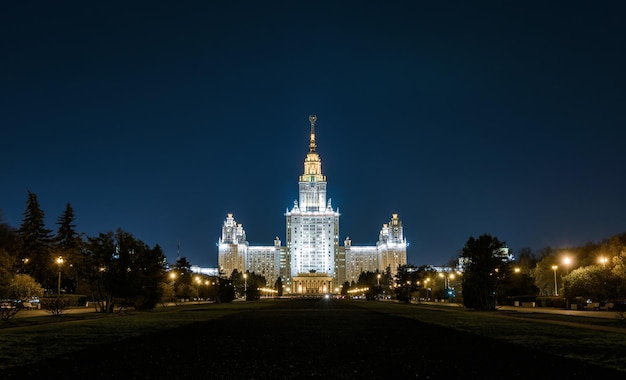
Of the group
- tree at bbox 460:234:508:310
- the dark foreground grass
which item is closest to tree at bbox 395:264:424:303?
tree at bbox 460:234:508:310

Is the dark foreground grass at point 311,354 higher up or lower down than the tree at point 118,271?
lower down

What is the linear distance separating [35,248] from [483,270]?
55.1 meters

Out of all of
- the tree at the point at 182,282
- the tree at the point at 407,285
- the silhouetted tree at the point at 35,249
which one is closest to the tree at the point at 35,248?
the silhouetted tree at the point at 35,249

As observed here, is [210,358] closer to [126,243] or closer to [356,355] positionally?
[356,355]

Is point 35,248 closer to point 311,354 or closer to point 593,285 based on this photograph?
point 593,285

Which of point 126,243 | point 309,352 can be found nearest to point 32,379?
point 309,352

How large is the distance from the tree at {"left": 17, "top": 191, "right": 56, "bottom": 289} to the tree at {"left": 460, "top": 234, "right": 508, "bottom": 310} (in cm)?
5148

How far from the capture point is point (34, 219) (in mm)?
81875

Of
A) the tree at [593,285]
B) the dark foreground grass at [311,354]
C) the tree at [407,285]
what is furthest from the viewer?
the tree at [407,285]

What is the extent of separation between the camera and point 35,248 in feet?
260

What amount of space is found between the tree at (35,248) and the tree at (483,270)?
5148cm

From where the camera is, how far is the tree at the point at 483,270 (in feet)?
174

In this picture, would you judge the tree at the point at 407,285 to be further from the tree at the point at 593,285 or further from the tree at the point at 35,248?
the tree at the point at 35,248

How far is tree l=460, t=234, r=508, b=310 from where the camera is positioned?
52.9 metres
